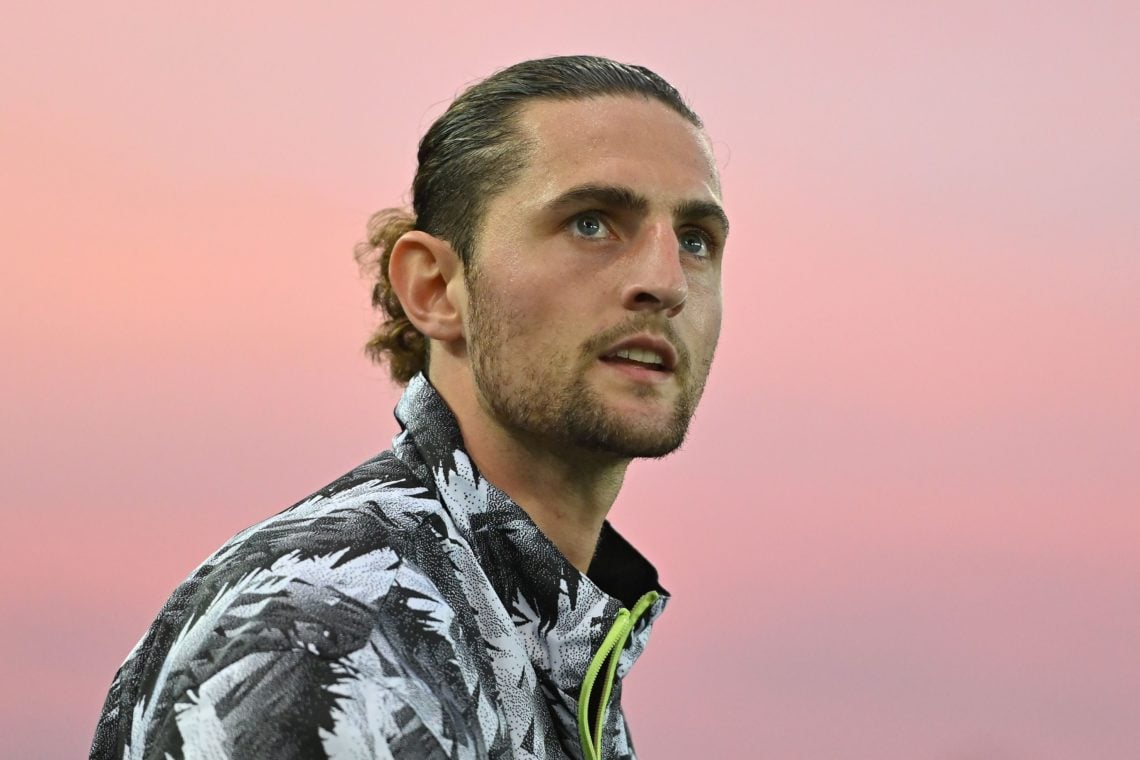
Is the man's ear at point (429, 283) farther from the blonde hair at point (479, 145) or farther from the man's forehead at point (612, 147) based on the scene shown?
the man's forehead at point (612, 147)

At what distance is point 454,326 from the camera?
15.1 ft

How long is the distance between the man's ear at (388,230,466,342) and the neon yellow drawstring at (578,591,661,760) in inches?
37.1

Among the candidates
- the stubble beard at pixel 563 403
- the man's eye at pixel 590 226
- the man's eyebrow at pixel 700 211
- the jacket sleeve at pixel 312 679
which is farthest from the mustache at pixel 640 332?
the jacket sleeve at pixel 312 679

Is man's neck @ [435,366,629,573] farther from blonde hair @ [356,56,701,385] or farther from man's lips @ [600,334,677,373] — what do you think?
blonde hair @ [356,56,701,385]

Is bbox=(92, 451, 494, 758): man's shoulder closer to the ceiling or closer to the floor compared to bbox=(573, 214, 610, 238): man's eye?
closer to the floor

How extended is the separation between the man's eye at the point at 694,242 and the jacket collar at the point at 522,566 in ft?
3.01

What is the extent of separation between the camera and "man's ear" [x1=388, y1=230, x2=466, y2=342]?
4.62 metres

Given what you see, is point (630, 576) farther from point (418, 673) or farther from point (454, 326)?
point (418, 673)

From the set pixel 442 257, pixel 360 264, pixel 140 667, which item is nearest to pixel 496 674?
pixel 140 667

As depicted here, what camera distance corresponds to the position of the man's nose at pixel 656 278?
14.4ft

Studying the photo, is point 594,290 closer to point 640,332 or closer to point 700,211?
point 640,332

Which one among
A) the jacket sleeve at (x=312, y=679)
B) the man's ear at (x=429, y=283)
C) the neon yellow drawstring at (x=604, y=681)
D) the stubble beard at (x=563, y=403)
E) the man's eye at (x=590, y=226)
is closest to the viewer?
the jacket sleeve at (x=312, y=679)

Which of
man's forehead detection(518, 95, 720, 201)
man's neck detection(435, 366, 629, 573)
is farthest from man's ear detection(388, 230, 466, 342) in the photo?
man's forehead detection(518, 95, 720, 201)

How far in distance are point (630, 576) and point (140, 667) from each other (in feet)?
4.94
